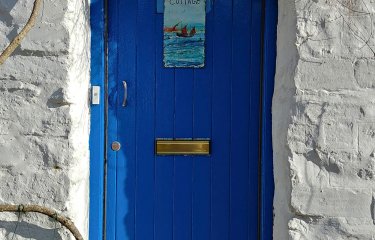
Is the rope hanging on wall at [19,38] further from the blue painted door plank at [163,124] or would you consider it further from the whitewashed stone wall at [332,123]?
the whitewashed stone wall at [332,123]

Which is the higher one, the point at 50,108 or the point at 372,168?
the point at 50,108

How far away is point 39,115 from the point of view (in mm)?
3111

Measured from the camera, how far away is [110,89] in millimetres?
3506

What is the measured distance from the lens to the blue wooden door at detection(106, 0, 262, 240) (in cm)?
350

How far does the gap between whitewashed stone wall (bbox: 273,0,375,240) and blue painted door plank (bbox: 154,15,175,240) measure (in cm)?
76

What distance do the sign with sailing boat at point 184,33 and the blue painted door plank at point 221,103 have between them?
0.29 feet

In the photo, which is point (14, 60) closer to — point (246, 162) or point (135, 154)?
point (135, 154)

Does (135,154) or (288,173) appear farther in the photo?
(135,154)

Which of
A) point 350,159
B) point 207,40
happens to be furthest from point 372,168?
point 207,40

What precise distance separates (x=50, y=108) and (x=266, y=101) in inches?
48.7

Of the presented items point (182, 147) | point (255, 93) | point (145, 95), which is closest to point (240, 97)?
point (255, 93)

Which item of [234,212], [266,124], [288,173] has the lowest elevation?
[234,212]

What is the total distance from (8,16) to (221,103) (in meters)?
1.30

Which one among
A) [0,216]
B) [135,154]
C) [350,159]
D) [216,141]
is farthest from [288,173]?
[0,216]
